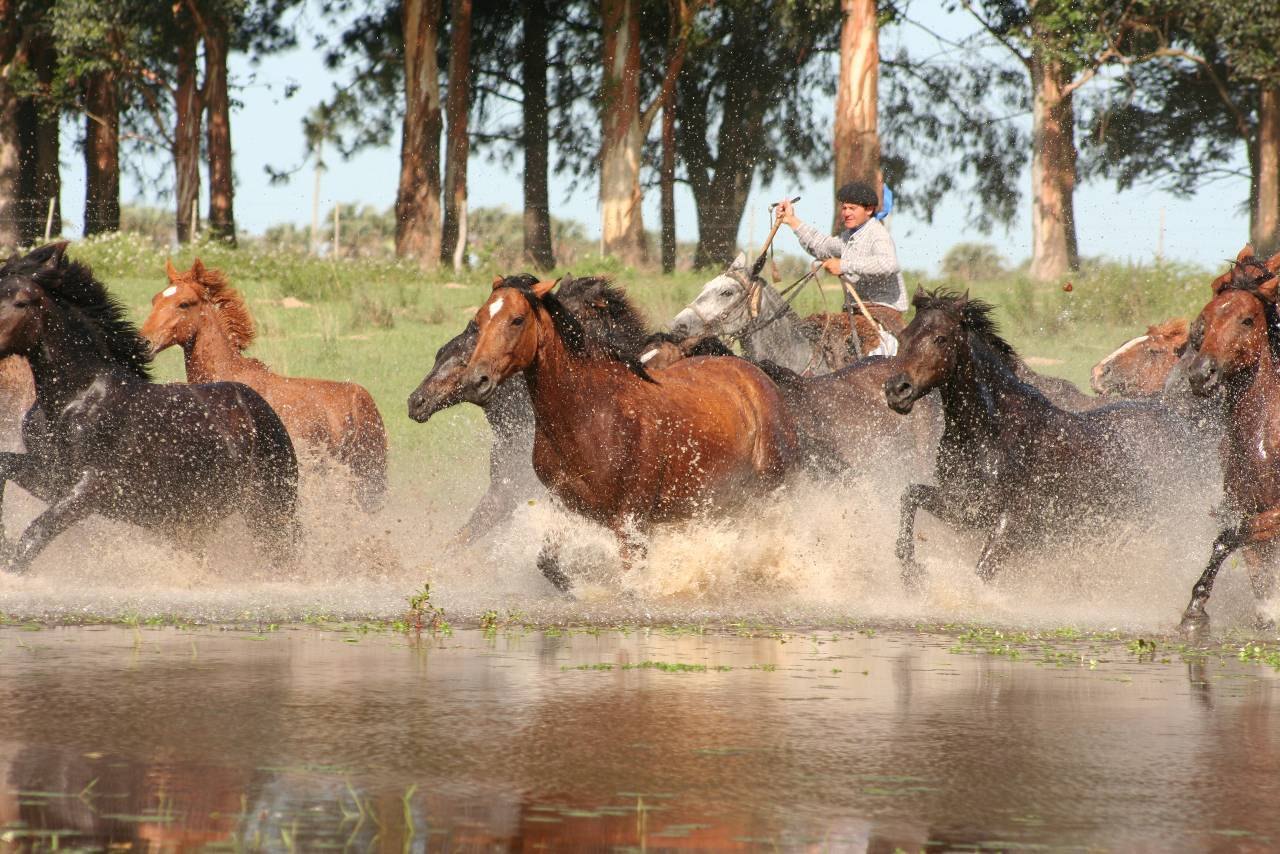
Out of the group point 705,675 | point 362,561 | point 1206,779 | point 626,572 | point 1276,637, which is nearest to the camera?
point 1206,779

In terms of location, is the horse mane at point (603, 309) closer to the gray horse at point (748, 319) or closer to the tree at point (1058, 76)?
the gray horse at point (748, 319)

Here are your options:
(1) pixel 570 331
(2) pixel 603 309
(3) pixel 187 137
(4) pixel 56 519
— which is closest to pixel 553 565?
(1) pixel 570 331

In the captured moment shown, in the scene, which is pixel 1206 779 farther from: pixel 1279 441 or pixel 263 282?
pixel 263 282

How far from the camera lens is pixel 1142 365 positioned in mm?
15500

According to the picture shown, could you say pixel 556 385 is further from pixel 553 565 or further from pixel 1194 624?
pixel 1194 624

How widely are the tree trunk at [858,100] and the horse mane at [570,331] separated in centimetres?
1786

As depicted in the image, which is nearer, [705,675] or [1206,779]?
[1206,779]

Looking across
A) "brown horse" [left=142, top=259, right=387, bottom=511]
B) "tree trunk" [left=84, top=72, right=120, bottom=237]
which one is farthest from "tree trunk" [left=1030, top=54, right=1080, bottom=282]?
"brown horse" [left=142, top=259, right=387, bottom=511]

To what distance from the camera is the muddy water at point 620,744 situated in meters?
4.95

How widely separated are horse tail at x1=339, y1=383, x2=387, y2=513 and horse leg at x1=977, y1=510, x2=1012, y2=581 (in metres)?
4.86

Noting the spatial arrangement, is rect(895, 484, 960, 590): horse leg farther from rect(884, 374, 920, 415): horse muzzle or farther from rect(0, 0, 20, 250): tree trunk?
rect(0, 0, 20, 250): tree trunk

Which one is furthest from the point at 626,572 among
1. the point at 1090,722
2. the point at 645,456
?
the point at 1090,722

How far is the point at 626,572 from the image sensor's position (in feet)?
34.4

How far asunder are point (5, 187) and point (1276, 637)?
29.4m
